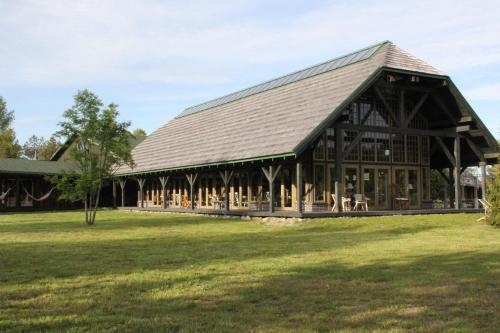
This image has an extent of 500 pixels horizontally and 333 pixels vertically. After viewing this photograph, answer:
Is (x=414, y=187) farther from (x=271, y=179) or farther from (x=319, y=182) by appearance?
(x=271, y=179)

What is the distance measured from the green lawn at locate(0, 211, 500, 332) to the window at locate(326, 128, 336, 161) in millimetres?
10384

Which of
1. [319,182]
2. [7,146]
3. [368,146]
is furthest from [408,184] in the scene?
[7,146]

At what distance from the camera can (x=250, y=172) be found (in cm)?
2650

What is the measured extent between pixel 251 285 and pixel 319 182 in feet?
54.8

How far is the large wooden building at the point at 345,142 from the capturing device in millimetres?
21891

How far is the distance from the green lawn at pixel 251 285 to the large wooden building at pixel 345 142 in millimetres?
8554

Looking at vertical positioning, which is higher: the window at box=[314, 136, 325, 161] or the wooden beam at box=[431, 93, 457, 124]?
the wooden beam at box=[431, 93, 457, 124]

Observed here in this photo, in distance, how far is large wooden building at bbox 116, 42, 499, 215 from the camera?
21.9m

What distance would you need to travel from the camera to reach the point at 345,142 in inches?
964

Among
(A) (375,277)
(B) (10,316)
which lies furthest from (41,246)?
(A) (375,277)

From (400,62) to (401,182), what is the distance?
626cm

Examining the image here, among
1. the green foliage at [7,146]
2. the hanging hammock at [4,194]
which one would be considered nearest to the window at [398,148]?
the hanging hammock at [4,194]

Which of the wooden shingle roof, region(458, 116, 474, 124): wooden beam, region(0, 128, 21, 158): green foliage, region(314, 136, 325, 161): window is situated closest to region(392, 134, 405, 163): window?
region(458, 116, 474, 124): wooden beam

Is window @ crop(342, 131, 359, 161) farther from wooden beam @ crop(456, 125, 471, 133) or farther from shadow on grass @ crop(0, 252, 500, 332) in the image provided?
shadow on grass @ crop(0, 252, 500, 332)
